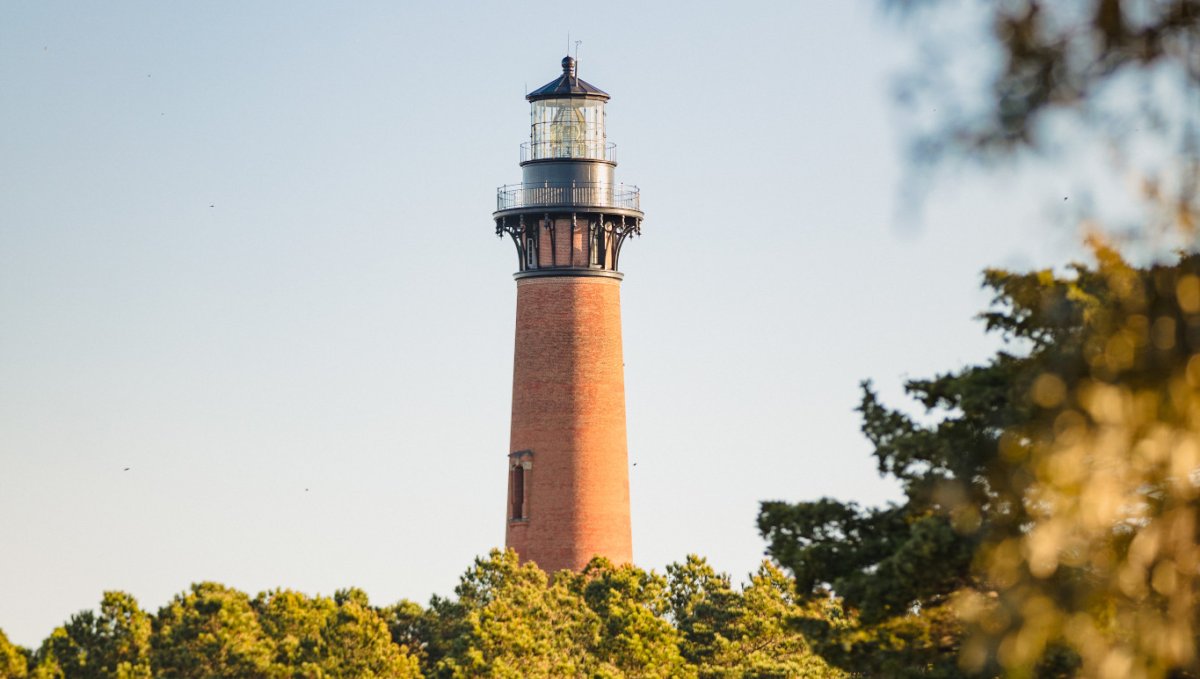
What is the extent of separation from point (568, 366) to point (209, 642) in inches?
635

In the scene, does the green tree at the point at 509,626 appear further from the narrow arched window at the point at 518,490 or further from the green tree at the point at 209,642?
the green tree at the point at 209,642

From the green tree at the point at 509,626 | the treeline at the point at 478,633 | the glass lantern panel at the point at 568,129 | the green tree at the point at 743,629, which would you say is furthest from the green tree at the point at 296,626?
the glass lantern panel at the point at 568,129

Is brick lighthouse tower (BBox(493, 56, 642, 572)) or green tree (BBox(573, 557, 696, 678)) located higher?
brick lighthouse tower (BBox(493, 56, 642, 572))

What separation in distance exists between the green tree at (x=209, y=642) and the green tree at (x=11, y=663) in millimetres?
3448

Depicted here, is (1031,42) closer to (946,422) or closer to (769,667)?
(946,422)

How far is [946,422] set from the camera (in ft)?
90.9

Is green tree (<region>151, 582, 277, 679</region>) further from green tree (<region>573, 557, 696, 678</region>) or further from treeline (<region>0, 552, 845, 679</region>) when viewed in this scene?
green tree (<region>573, 557, 696, 678</region>)

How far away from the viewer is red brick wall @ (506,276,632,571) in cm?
6425

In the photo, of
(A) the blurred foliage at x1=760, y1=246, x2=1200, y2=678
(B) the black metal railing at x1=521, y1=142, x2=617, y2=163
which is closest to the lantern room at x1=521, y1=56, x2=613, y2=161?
(B) the black metal railing at x1=521, y1=142, x2=617, y2=163

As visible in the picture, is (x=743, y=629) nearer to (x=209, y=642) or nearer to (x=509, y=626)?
(x=509, y=626)

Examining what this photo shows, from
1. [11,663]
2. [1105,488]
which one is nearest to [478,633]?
[11,663]

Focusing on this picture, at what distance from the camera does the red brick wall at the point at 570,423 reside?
64.2 m

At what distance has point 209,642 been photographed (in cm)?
5394

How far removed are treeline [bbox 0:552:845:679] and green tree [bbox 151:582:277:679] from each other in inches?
1.5
